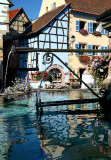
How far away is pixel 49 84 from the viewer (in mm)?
19750

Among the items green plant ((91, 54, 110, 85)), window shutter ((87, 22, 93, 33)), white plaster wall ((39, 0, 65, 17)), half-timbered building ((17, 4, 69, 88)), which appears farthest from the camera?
white plaster wall ((39, 0, 65, 17))

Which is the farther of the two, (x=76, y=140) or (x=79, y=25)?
(x=79, y=25)

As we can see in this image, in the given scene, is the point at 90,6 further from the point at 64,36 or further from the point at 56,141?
the point at 56,141

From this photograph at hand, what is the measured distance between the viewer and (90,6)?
2242 centimetres

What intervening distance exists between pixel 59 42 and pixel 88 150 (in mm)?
18251

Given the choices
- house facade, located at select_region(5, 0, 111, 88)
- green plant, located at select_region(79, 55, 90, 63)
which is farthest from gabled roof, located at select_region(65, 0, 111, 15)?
green plant, located at select_region(79, 55, 90, 63)

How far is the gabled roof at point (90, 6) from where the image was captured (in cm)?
2127

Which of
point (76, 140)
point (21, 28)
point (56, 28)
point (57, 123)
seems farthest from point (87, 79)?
point (76, 140)

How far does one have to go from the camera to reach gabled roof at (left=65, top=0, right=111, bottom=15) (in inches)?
837

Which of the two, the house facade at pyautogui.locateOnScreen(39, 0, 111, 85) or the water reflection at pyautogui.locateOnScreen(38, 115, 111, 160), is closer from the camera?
the water reflection at pyautogui.locateOnScreen(38, 115, 111, 160)

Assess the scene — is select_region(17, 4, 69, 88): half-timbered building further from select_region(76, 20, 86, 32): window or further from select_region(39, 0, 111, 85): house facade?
select_region(76, 20, 86, 32): window

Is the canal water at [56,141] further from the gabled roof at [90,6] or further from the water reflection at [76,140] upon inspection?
the gabled roof at [90,6]

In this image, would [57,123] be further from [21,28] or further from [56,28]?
[21,28]

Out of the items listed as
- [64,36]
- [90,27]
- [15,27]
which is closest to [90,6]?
[90,27]
